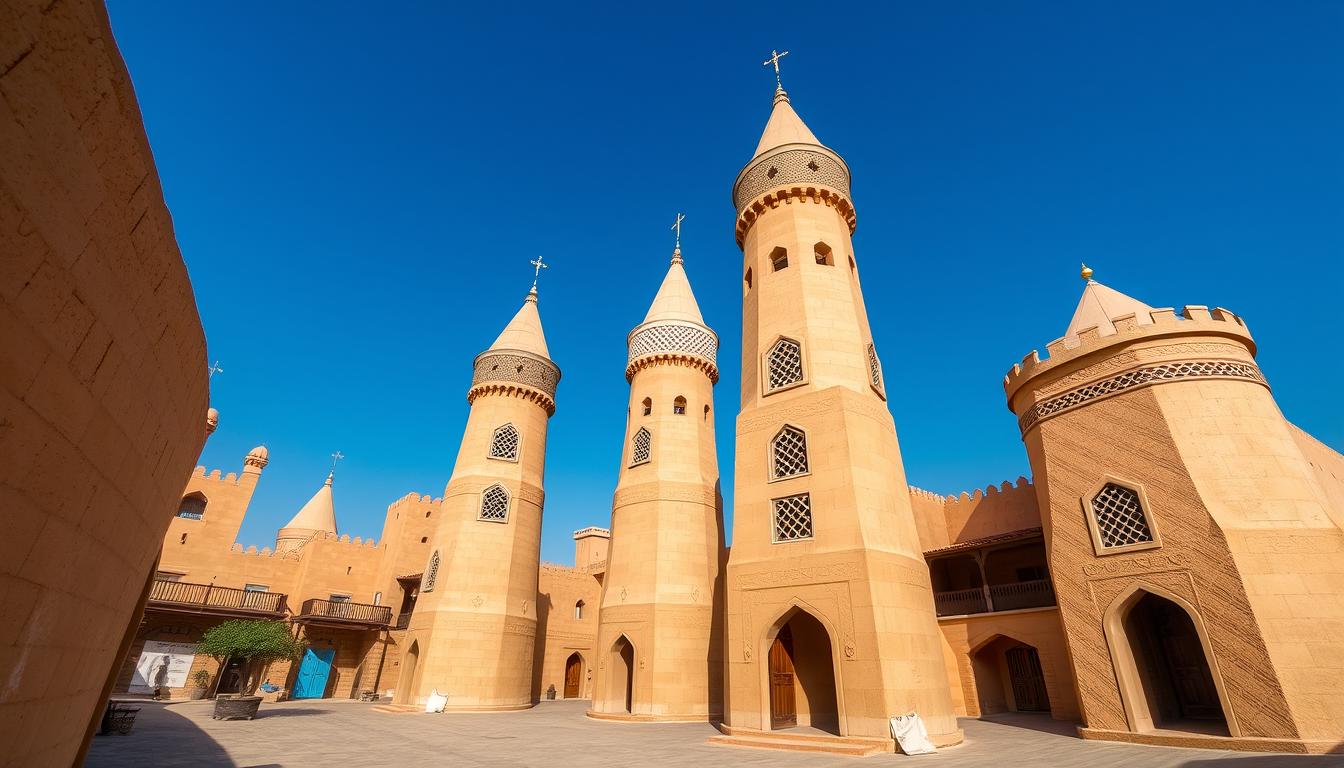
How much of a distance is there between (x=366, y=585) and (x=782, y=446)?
22581mm

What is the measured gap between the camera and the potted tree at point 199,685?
2198 cm

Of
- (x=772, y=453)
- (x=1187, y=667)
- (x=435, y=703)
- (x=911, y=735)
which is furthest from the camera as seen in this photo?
(x=435, y=703)

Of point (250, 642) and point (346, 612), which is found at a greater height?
point (346, 612)

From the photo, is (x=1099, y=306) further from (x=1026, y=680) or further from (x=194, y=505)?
(x=194, y=505)

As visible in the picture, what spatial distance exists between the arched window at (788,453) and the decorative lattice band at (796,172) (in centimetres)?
687

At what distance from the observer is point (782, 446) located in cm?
1391

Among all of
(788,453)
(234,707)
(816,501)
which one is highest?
(788,453)

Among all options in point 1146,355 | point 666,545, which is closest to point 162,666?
point 666,545

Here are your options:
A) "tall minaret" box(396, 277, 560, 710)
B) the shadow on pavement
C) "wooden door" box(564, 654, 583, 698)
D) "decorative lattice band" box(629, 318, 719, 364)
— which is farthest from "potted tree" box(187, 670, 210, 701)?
"decorative lattice band" box(629, 318, 719, 364)

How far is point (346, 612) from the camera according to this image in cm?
2423

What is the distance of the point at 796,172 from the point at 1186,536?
11.6 metres

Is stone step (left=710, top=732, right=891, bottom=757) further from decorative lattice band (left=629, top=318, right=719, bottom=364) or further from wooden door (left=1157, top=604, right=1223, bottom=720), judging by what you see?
decorative lattice band (left=629, top=318, right=719, bottom=364)

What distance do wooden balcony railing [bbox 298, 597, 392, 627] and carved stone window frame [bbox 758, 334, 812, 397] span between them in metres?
19.3

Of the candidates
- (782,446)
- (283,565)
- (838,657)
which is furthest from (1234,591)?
(283,565)
